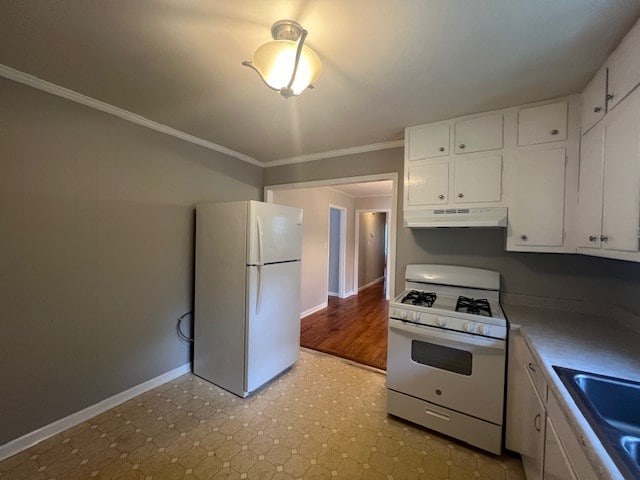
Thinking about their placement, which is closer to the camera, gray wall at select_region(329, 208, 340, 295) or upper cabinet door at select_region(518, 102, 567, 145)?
upper cabinet door at select_region(518, 102, 567, 145)

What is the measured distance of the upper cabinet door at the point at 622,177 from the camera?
1.11 metres

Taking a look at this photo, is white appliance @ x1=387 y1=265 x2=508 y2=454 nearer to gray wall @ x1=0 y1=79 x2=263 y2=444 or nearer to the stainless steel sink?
the stainless steel sink

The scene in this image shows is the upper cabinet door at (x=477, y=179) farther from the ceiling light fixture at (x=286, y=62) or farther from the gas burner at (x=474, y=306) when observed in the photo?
the ceiling light fixture at (x=286, y=62)

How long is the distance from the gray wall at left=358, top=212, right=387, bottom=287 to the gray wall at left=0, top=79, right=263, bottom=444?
187 inches

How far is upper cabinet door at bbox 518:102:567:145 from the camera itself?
1.73 metres

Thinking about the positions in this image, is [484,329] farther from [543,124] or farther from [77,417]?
[77,417]

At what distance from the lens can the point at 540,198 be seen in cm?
179

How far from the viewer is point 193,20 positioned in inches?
46.2

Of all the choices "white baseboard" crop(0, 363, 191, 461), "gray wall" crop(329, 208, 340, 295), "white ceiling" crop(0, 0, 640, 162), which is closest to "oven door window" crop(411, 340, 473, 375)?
"white ceiling" crop(0, 0, 640, 162)

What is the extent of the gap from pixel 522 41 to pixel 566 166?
3.01ft

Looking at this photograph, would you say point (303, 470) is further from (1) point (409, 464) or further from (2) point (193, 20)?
(2) point (193, 20)

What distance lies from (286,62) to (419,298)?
1.85m

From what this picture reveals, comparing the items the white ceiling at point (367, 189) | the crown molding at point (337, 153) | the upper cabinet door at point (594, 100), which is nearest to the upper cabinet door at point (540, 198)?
the upper cabinet door at point (594, 100)

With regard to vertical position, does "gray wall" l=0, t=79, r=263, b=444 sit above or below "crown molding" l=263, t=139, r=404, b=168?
below
